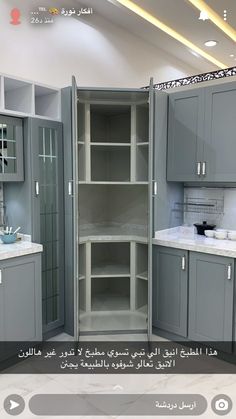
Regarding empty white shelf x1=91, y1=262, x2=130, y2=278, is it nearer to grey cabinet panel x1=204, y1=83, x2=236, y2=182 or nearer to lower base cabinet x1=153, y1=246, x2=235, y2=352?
lower base cabinet x1=153, y1=246, x2=235, y2=352

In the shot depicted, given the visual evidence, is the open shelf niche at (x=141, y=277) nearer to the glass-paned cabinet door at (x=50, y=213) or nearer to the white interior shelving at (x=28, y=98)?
the glass-paned cabinet door at (x=50, y=213)

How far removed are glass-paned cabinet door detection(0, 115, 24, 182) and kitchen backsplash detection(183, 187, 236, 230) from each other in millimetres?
1682

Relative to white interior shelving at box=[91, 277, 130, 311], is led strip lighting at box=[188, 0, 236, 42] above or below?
above

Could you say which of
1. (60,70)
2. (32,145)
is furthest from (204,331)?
(60,70)

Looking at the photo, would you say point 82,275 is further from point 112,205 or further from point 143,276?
point 112,205

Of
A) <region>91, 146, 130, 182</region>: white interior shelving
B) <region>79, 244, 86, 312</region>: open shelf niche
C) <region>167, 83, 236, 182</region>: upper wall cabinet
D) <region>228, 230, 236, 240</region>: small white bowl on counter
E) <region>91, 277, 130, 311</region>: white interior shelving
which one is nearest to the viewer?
<region>167, 83, 236, 182</region>: upper wall cabinet

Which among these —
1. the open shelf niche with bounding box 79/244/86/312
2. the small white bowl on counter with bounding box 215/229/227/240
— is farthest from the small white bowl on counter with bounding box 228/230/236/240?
the open shelf niche with bounding box 79/244/86/312

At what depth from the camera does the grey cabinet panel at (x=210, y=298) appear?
259 cm

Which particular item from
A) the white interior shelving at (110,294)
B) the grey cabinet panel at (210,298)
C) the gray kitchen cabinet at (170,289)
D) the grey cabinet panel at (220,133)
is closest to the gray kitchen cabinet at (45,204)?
the white interior shelving at (110,294)

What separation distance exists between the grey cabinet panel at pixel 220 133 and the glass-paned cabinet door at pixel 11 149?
159cm

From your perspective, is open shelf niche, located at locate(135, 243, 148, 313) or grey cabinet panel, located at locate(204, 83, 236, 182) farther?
open shelf niche, located at locate(135, 243, 148, 313)

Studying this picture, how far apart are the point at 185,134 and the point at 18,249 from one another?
176 centimetres

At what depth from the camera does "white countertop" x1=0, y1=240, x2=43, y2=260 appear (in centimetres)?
243

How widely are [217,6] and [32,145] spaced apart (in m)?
2.23
